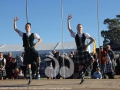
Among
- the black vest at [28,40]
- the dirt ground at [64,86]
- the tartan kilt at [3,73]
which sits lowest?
the dirt ground at [64,86]

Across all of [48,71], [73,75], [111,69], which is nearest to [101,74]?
[111,69]

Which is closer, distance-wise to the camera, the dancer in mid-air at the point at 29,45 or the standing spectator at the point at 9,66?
the dancer in mid-air at the point at 29,45

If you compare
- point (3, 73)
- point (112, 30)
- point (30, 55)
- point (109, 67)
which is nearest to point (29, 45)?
point (30, 55)

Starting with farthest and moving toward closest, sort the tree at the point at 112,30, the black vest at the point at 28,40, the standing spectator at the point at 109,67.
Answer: the tree at the point at 112,30
the standing spectator at the point at 109,67
the black vest at the point at 28,40

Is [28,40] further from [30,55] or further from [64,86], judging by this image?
[64,86]

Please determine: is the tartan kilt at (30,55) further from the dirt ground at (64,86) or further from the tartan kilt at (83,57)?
the tartan kilt at (83,57)

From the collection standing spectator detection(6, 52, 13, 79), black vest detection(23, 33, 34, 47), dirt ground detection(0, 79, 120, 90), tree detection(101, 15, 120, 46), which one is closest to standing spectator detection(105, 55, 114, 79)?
standing spectator detection(6, 52, 13, 79)

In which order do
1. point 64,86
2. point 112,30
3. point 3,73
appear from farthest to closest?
point 112,30 < point 3,73 < point 64,86

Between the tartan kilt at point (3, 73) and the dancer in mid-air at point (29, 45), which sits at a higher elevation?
the dancer in mid-air at point (29, 45)

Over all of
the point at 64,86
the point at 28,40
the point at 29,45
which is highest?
the point at 28,40

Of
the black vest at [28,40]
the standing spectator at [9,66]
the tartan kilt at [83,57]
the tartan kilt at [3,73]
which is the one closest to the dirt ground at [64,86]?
the tartan kilt at [83,57]

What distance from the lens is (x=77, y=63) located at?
22.8 feet

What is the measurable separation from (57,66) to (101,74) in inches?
77.9

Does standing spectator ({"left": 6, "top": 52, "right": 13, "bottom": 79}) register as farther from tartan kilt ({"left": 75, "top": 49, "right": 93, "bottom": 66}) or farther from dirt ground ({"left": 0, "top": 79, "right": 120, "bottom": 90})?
tartan kilt ({"left": 75, "top": 49, "right": 93, "bottom": 66})
